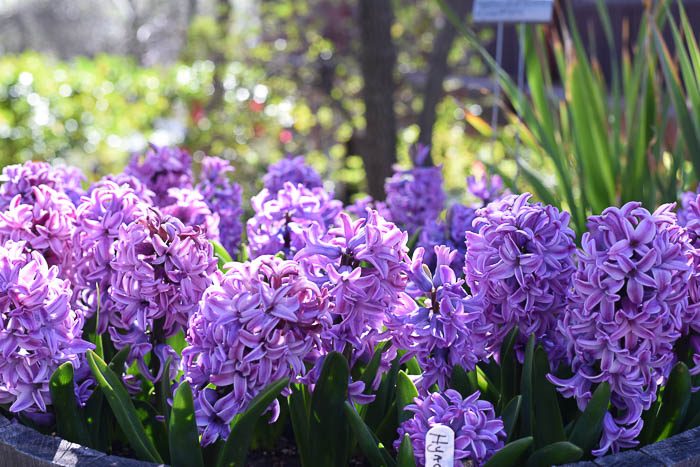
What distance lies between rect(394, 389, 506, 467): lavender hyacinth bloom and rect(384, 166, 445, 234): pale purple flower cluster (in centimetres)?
126

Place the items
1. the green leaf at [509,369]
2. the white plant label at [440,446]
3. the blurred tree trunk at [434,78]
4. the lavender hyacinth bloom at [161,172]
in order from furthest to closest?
the blurred tree trunk at [434,78] < the lavender hyacinth bloom at [161,172] < the green leaf at [509,369] < the white plant label at [440,446]

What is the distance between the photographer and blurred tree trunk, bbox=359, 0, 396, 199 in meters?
4.66

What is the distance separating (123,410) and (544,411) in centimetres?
68

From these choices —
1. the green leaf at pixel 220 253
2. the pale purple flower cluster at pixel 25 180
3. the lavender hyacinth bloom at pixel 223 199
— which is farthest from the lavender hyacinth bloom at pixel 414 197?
the pale purple flower cluster at pixel 25 180

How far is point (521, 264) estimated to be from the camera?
1.47 m

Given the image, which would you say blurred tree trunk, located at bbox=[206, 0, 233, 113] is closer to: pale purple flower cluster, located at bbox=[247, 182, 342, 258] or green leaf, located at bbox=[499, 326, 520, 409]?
pale purple flower cluster, located at bbox=[247, 182, 342, 258]

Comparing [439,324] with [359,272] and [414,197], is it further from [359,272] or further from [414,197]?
[414,197]

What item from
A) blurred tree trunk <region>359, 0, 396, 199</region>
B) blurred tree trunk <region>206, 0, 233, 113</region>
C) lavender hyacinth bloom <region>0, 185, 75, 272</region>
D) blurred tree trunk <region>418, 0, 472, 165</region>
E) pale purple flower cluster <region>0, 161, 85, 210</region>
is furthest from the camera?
blurred tree trunk <region>206, 0, 233, 113</region>

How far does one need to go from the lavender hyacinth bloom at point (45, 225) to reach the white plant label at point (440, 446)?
0.95 meters

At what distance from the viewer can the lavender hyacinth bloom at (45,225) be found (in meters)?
1.78

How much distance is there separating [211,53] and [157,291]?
647 cm

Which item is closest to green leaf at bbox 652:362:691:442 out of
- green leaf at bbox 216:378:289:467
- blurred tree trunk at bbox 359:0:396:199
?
green leaf at bbox 216:378:289:467

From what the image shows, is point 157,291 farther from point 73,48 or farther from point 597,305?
point 73,48

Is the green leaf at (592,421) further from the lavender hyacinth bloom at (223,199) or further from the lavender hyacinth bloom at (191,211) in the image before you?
the lavender hyacinth bloom at (223,199)
